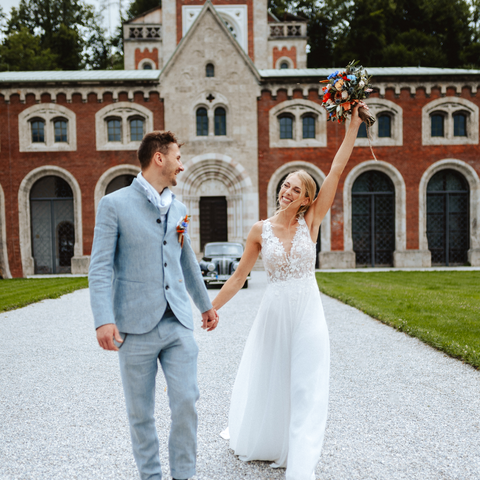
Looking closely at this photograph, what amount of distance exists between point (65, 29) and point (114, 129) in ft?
81.7

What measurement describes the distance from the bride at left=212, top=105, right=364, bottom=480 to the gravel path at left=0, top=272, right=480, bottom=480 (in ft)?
0.76

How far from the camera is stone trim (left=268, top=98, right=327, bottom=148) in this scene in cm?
2236

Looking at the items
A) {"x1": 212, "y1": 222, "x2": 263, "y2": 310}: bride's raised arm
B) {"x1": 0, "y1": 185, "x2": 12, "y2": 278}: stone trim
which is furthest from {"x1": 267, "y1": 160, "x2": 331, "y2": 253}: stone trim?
{"x1": 212, "y1": 222, "x2": 263, "y2": 310}: bride's raised arm

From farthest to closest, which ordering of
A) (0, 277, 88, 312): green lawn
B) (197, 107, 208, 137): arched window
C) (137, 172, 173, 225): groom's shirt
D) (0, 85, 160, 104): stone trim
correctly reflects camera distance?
(197, 107, 208, 137): arched window
(0, 85, 160, 104): stone trim
(0, 277, 88, 312): green lawn
(137, 172, 173, 225): groom's shirt

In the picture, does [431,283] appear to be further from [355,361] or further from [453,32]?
[453,32]

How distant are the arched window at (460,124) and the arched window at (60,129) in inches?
756

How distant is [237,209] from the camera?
22.6 meters

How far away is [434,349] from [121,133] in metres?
19.4

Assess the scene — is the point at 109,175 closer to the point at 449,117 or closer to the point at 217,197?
the point at 217,197

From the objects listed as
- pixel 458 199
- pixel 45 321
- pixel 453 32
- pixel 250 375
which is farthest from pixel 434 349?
pixel 453 32

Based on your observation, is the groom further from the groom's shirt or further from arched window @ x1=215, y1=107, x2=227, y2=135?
arched window @ x1=215, y1=107, x2=227, y2=135

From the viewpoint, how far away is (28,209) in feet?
73.4

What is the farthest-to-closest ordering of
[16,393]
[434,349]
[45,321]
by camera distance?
→ [45,321], [434,349], [16,393]

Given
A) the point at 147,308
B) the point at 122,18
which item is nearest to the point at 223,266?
the point at 147,308
